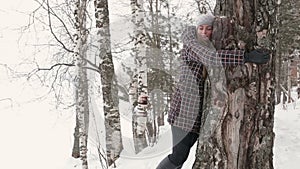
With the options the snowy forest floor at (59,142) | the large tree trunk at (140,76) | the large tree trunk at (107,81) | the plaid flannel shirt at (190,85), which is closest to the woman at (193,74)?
the plaid flannel shirt at (190,85)

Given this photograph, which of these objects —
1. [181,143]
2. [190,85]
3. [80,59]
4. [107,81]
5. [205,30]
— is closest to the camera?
[205,30]

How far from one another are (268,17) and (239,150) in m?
1.00

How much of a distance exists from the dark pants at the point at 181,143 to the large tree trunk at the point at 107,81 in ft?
12.9

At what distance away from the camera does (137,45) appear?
7.92m

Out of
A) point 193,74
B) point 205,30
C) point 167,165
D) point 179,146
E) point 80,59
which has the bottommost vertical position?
point 167,165

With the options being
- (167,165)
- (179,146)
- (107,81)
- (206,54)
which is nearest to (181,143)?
(179,146)

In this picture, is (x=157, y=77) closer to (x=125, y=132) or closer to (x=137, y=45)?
(x=125, y=132)

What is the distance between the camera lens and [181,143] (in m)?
3.38

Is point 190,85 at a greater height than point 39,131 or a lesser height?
greater

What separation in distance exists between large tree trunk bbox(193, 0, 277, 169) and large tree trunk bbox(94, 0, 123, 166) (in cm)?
466

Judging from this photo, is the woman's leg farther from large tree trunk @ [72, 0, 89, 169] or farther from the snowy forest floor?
large tree trunk @ [72, 0, 89, 169]

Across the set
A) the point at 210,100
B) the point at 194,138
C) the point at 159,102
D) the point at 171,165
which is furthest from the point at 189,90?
the point at 159,102

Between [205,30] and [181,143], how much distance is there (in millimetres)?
1026

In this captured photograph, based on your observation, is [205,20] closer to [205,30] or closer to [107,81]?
[205,30]
